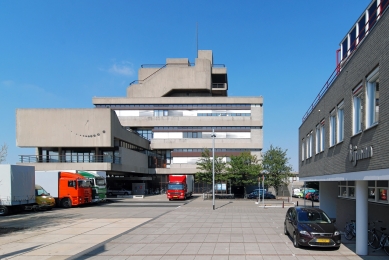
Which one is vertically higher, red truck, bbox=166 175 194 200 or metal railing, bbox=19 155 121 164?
metal railing, bbox=19 155 121 164

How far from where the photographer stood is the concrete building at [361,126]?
9805 millimetres

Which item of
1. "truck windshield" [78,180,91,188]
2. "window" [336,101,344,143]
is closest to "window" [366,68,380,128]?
"window" [336,101,344,143]

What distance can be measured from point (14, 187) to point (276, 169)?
35.7m

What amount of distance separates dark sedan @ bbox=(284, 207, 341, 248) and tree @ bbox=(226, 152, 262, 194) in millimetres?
36423

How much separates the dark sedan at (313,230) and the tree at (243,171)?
119ft

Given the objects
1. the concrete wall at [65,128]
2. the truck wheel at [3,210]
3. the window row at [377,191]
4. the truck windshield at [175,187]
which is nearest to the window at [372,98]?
the window row at [377,191]

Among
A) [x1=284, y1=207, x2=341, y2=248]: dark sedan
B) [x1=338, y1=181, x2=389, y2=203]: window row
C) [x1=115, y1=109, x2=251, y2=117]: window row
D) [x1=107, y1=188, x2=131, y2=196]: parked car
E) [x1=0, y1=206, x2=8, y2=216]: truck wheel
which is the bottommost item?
[x1=107, y1=188, x2=131, y2=196]: parked car

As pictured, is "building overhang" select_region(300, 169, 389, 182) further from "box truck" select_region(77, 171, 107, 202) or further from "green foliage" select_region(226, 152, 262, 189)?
"green foliage" select_region(226, 152, 262, 189)

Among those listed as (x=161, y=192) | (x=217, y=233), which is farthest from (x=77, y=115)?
(x=217, y=233)

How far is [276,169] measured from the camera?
174 feet

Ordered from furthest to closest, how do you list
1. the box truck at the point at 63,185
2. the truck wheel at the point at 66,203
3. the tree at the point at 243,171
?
the tree at the point at 243,171 → the truck wheel at the point at 66,203 → the box truck at the point at 63,185

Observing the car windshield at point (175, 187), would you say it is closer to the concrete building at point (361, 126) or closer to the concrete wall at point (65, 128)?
the concrete wall at point (65, 128)

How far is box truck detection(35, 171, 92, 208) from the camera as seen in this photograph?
3616 cm

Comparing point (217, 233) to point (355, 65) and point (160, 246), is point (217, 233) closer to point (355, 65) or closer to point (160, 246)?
point (160, 246)
